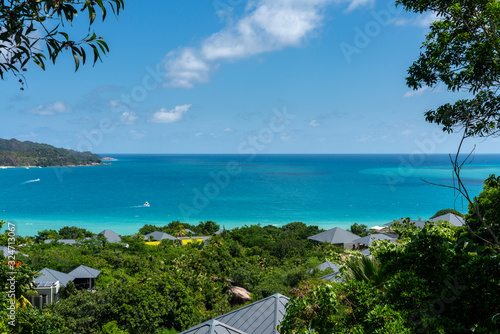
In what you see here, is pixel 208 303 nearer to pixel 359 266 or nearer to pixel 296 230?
pixel 359 266

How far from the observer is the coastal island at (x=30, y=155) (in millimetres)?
150375

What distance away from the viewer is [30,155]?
154m

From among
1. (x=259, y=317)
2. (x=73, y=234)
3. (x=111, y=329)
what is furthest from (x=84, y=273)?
(x=73, y=234)

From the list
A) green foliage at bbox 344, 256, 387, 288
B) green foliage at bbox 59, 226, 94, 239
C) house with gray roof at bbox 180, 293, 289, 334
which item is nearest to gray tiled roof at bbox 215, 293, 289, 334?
house with gray roof at bbox 180, 293, 289, 334

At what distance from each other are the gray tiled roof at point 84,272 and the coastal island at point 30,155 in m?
161

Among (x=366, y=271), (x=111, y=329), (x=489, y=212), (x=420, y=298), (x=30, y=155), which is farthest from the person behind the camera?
(x=30, y=155)

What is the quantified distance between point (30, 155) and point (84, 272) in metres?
163

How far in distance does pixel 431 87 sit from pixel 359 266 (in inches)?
142

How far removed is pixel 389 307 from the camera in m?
4.71

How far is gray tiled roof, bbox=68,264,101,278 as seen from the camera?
62.7ft

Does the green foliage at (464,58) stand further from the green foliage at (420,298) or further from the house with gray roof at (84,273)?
the house with gray roof at (84,273)

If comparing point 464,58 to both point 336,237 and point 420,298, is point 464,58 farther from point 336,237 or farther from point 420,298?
point 336,237

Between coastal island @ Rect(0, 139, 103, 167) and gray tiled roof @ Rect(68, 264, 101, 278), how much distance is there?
6339 inches

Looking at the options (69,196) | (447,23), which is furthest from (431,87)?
(69,196)
